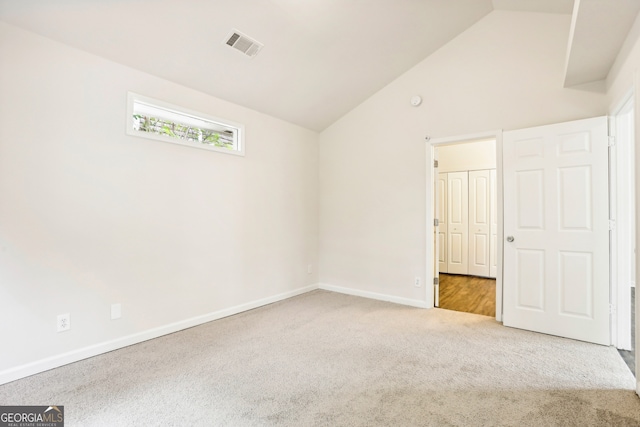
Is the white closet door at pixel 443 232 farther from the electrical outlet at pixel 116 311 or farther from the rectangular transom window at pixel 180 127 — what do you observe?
the electrical outlet at pixel 116 311

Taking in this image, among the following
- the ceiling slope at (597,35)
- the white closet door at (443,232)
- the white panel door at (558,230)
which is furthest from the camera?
the white closet door at (443,232)

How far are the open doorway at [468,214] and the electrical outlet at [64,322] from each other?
16.6 ft

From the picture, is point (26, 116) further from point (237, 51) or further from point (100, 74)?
point (237, 51)

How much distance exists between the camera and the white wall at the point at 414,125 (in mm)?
3152

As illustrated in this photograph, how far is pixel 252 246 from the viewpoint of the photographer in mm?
3857

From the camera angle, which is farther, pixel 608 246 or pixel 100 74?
pixel 608 246

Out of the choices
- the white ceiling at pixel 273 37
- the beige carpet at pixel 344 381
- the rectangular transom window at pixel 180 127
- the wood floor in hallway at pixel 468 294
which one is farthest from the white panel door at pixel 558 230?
the rectangular transom window at pixel 180 127

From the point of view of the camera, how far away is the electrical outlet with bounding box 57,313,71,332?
236 centimetres

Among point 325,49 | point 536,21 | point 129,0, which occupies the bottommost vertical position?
point 129,0

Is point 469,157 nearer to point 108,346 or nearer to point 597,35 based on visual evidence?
point 597,35

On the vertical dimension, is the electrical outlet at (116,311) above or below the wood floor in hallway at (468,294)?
above

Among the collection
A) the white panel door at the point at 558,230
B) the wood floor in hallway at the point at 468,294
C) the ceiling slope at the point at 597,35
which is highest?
the ceiling slope at the point at 597,35

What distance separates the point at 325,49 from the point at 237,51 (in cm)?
95

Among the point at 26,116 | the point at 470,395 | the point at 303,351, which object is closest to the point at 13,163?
the point at 26,116
